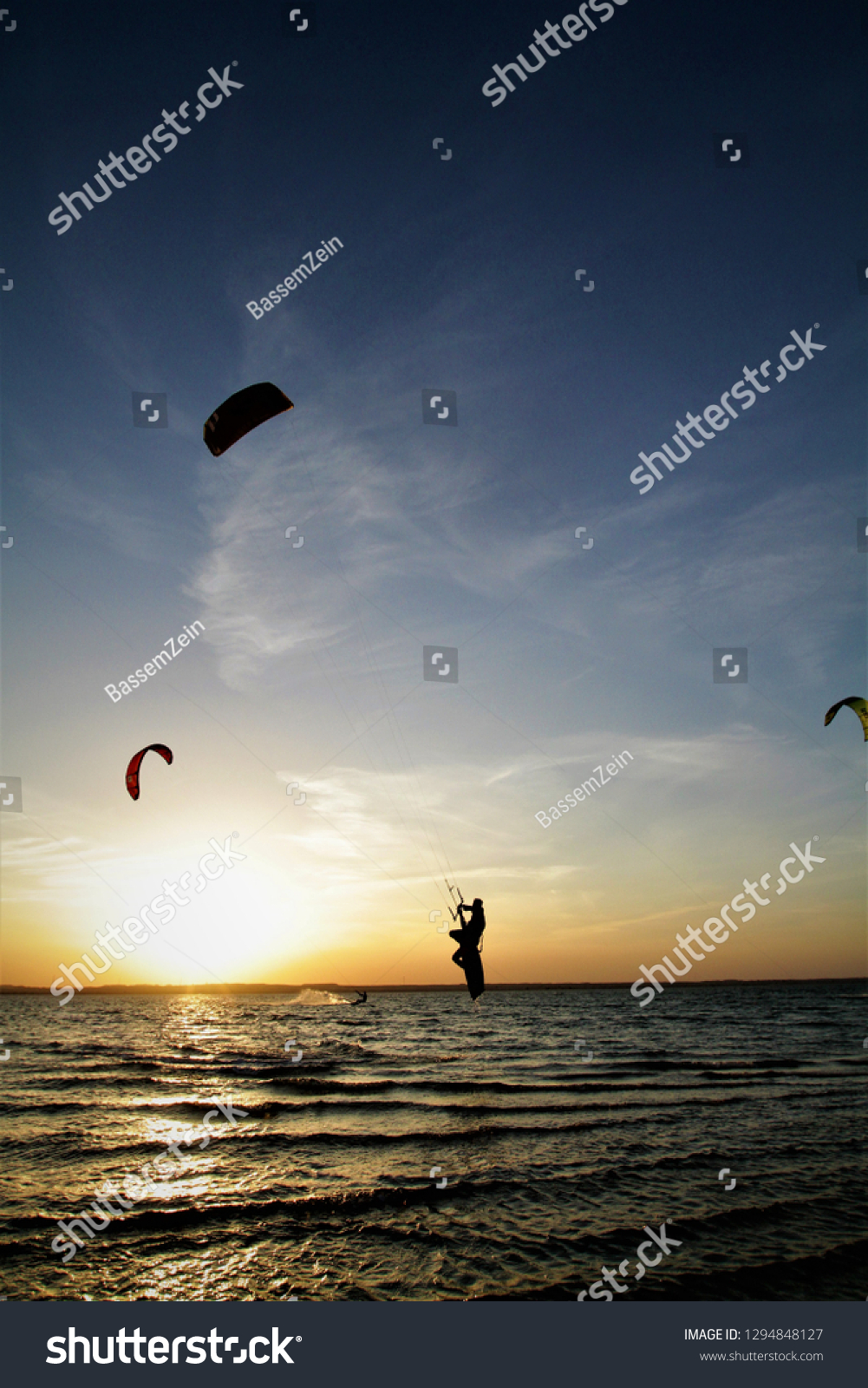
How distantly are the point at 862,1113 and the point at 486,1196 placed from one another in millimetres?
11298

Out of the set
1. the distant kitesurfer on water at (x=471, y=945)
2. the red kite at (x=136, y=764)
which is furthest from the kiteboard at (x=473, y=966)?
the red kite at (x=136, y=764)

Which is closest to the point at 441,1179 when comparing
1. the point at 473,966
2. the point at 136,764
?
the point at 473,966

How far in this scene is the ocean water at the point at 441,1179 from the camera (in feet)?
26.0

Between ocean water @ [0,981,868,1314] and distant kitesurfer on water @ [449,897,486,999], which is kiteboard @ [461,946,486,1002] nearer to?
distant kitesurfer on water @ [449,897,486,999]

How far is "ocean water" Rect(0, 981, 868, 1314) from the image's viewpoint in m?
7.93

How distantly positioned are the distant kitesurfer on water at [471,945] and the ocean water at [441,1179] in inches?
119

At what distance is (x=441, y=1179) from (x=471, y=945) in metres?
4.66

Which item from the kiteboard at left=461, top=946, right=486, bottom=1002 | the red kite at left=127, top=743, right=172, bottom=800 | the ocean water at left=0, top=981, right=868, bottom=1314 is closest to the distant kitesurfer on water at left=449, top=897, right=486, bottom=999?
the kiteboard at left=461, top=946, right=486, bottom=1002

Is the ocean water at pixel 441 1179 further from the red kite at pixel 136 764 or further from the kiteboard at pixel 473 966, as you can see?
the red kite at pixel 136 764

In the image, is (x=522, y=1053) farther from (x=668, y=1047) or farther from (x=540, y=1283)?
(x=540, y=1283)

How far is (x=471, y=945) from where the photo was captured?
1517 centimetres

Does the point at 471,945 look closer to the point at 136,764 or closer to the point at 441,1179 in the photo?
the point at 441,1179

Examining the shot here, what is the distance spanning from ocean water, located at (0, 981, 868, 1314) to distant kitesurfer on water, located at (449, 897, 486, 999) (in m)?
3.01
